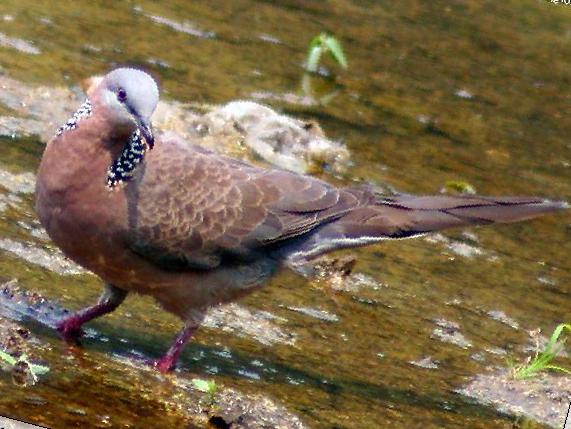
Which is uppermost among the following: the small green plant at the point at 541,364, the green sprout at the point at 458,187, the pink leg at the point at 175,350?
the green sprout at the point at 458,187

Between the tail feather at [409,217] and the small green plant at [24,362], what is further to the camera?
the tail feather at [409,217]

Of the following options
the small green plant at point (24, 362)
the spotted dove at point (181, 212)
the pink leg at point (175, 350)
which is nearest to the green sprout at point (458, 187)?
the spotted dove at point (181, 212)

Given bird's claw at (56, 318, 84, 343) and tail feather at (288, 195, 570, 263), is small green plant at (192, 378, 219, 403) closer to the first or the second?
bird's claw at (56, 318, 84, 343)

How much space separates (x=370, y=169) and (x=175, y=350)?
9.42ft

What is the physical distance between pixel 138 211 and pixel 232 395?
764 millimetres

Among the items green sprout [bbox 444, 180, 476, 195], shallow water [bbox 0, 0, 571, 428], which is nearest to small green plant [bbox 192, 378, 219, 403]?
shallow water [bbox 0, 0, 571, 428]

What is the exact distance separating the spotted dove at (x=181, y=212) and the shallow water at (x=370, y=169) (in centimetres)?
26

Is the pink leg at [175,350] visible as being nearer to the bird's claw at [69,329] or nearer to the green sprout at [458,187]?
the bird's claw at [69,329]

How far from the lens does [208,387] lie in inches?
178

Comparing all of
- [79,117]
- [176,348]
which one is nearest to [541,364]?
[176,348]

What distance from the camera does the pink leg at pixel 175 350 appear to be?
4781mm

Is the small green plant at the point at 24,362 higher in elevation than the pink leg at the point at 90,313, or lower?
higher

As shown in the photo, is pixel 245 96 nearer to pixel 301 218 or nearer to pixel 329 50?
pixel 329 50

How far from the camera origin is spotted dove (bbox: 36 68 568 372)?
15.5 ft
